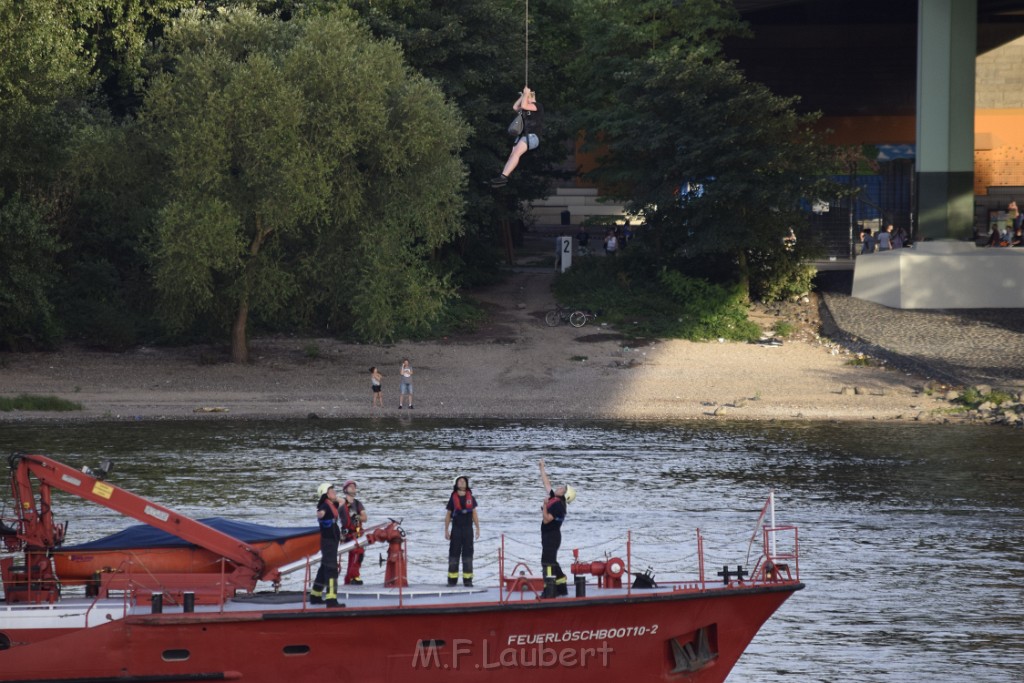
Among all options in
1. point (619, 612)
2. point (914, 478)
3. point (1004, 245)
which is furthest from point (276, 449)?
point (1004, 245)

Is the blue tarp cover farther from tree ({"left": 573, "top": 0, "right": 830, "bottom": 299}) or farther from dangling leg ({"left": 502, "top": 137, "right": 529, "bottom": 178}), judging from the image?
tree ({"left": 573, "top": 0, "right": 830, "bottom": 299})

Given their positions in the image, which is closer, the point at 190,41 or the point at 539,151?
the point at 190,41

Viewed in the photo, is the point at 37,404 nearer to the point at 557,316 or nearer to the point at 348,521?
the point at 557,316

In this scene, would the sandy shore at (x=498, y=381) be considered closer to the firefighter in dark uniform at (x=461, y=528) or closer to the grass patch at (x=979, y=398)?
the grass patch at (x=979, y=398)

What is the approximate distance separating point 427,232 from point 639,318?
40.7 feet

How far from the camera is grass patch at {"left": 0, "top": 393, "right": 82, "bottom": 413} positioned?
156ft

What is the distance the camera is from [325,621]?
19594mm

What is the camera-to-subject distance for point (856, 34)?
86.2 meters

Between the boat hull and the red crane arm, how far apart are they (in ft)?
4.02

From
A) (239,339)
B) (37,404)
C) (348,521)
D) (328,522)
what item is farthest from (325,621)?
(239,339)

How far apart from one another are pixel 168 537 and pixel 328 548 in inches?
111

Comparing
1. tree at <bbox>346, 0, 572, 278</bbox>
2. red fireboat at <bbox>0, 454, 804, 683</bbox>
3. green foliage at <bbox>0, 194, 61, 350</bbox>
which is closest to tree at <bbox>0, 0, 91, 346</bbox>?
green foliage at <bbox>0, 194, 61, 350</bbox>

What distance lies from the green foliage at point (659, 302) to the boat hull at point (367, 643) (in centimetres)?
3957

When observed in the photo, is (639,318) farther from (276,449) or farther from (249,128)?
(276,449)
